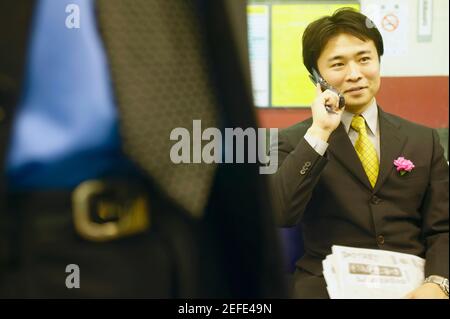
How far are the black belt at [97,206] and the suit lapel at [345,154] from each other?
2.02 ft

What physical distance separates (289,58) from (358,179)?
349mm

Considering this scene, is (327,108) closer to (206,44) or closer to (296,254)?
(296,254)

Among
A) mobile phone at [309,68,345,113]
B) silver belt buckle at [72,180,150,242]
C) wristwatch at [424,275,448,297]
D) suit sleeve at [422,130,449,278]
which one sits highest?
mobile phone at [309,68,345,113]

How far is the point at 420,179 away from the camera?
Answer: 54.2 inches

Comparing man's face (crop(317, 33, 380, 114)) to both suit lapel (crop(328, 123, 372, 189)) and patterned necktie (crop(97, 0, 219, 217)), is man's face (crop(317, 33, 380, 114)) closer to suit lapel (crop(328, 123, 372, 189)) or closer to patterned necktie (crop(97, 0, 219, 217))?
suit lapel (crop(328, 123, 372, 189))

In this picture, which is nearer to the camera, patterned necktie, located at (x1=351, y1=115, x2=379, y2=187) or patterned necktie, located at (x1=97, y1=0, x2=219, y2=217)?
patterned necktie, located at (x1=97, y1=0, x2=219, y2=217)

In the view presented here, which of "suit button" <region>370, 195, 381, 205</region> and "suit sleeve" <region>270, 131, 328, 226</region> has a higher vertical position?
"suit sleeve" <region>270, 131, 328, 226</region>

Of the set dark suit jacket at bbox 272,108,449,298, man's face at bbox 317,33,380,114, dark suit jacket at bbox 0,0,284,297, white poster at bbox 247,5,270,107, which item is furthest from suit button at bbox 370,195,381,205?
dark suit jacket at bbox 0,0,284,297

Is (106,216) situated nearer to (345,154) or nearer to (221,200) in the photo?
(221,200)

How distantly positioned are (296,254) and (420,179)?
1.19 feet

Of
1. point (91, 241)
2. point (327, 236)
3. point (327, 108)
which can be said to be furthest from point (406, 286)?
point (91, 241)

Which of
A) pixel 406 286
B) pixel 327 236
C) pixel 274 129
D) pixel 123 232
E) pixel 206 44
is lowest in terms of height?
pixel 406 286

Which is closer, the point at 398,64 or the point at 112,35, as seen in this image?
the point at 112,35

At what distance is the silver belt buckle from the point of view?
2.93ft
